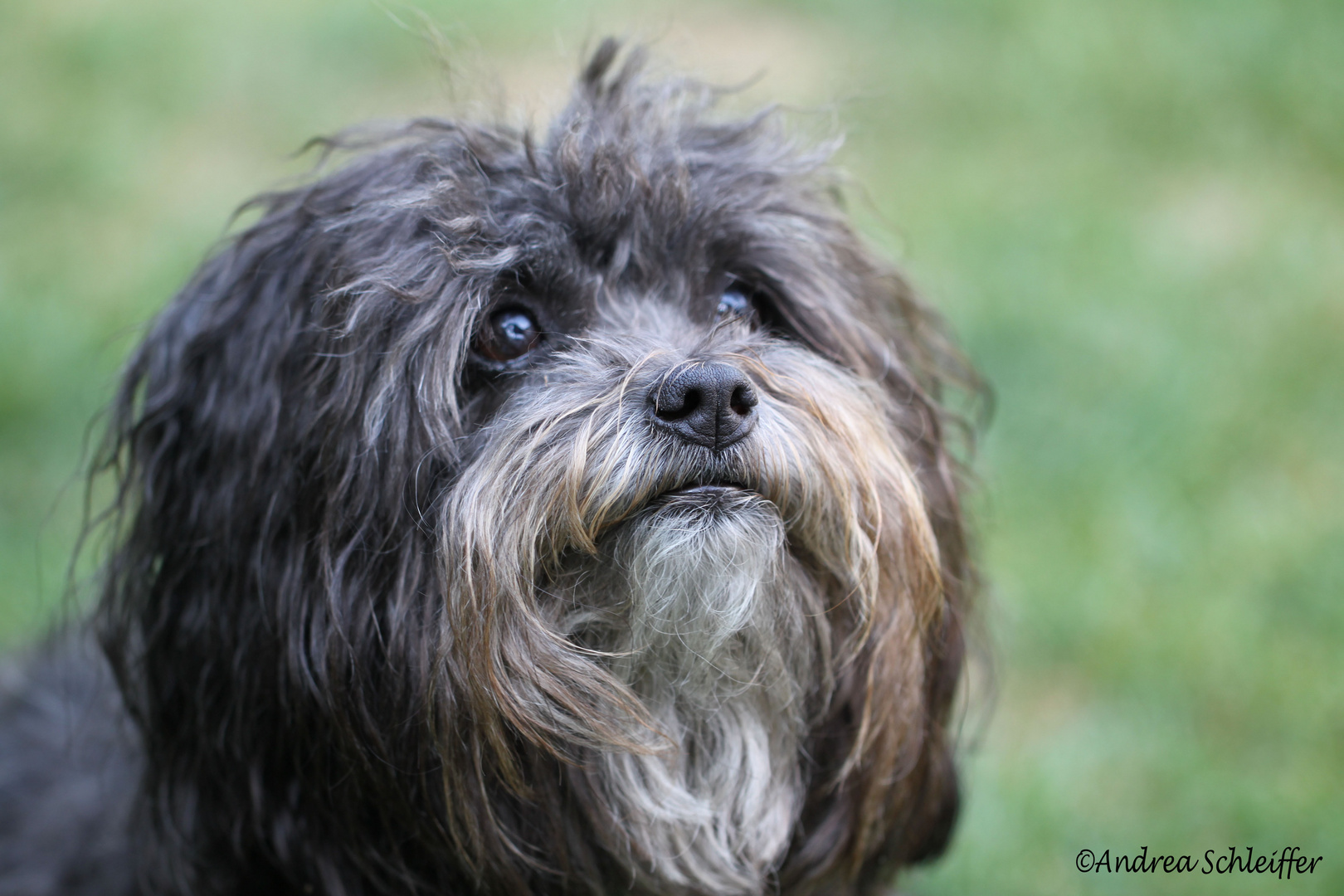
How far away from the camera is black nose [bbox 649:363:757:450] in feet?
6.44

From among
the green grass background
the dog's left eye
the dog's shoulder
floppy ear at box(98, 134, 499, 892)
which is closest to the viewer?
floppy ear at box(98, 134, 499, 892)

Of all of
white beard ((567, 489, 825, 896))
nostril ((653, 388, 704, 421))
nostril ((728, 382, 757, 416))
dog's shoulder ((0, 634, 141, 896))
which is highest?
nostril ((728, 382, 757, 416))

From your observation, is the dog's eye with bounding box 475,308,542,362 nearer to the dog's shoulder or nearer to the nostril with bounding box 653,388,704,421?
the nostril with bounding box 653,388,704,421

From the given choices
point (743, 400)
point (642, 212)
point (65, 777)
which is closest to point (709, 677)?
point (743, 400)

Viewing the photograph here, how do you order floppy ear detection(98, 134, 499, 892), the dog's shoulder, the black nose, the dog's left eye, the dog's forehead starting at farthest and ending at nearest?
the dog's shoulder
the dog's left eye
the dog's forehead
floppy ear detection(98, 134, 499, 892)
the black nose

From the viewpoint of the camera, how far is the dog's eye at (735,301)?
96.4 inches

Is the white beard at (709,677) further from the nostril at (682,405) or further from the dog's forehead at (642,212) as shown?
the dog's forehead at (642,212)

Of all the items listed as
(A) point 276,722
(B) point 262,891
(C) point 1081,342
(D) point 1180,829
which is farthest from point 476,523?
(C) point 1081,342

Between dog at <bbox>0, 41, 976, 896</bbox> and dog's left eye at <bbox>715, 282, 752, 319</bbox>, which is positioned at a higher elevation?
dog's left eye at <bbox>715, 282, 752, 319</bbox>

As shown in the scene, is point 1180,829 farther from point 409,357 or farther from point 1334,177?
point 1334,177

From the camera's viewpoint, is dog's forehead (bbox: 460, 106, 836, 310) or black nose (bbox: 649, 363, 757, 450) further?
dog's forehead (bbox: 460, 106, 836, 310)

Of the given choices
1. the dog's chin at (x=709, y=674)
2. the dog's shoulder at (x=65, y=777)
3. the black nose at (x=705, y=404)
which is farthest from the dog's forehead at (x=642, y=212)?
the dog's shoulder at (x=65, y=777)

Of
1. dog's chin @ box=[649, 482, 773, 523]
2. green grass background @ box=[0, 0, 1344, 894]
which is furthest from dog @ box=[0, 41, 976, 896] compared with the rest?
green grass background @ box=[0, 0, 1344, 894]

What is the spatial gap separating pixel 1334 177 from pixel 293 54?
218 inches
